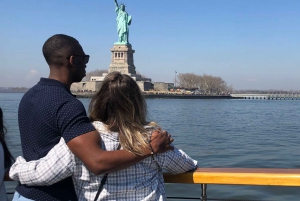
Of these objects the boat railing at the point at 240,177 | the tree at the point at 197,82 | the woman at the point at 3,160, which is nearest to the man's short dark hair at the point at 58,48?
the woman at the point at 3,160

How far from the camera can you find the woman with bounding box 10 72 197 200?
176 centimetres

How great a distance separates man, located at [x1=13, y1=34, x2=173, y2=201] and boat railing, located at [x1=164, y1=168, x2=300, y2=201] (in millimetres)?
332

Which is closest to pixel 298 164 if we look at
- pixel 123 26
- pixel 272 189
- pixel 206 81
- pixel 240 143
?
pixel 272 189

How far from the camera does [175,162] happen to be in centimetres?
194

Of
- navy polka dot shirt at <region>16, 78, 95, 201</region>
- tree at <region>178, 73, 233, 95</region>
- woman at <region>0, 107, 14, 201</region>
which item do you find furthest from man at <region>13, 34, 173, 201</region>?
tree at <region>178, 73, 233, 95</region>

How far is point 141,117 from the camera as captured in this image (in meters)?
1.84

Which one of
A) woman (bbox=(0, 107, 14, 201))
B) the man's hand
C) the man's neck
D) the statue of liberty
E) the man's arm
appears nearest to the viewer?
the man's arm

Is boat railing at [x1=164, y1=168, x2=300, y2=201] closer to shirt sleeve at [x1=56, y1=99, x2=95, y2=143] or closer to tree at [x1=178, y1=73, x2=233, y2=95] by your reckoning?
shirt sleeve at [x1=56, y1=99, x2=95, y2=143]

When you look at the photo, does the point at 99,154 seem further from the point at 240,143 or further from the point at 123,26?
the point at 123,26

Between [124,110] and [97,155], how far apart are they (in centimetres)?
25

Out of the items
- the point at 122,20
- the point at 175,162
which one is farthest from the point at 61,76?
the point at 122,20

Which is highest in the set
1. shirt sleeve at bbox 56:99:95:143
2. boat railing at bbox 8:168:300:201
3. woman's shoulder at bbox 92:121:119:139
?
shirt sleeve at bbox 56:99:95:143

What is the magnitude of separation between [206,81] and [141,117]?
103128mm

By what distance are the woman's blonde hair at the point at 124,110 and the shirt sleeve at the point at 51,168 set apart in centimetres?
22
